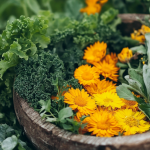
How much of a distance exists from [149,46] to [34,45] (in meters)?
0.73

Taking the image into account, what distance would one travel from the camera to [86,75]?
136 cm

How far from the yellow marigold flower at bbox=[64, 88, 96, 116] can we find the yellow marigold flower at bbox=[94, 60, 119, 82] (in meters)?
0.23

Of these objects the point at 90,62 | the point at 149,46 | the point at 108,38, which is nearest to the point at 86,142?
the point at 90,62

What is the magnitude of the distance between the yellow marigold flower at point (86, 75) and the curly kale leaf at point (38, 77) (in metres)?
0.11

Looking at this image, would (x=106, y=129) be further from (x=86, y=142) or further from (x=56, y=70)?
(x=56, y=70)

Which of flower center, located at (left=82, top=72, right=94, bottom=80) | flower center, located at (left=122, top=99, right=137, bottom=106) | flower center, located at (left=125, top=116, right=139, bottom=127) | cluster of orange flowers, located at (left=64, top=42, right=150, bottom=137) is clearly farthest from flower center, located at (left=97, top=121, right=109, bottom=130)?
flower center, located at (left=82, top=72, right=94, bottom=80)

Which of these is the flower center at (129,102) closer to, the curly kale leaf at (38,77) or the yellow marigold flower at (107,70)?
the yellow marigold flower at (107,70)

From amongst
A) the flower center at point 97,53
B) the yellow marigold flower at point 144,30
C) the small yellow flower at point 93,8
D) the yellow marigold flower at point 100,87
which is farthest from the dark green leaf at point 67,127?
the small yellow flower at point 93,8

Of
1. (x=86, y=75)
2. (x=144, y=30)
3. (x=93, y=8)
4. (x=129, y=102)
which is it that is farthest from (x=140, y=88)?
A: (x=93, y=8)

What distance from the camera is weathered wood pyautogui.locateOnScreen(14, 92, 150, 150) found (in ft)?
3.07

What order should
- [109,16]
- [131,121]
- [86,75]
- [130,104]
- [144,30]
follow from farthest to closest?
[109,16], [144,30], [86,75], [130,104], [131,121]

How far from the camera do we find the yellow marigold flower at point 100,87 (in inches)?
52.4

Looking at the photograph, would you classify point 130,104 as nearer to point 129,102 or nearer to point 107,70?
point 129,102

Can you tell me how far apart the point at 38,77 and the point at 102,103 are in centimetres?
39
